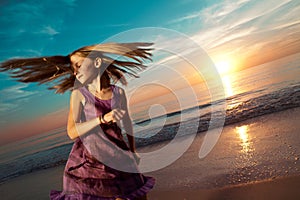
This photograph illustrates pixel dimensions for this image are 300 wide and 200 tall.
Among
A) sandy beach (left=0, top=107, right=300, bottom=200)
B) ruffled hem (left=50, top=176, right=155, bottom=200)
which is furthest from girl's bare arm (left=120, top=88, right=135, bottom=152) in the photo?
sandy beach (left=0, top=107, right=300, bottom=200)

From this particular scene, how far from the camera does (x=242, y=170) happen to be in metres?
4.71

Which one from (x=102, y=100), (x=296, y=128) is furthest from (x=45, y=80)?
(x=296, y=128)

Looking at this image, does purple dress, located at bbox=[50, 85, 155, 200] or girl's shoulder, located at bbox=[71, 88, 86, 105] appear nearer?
purple dress, located at bbox=[50, 85, 155, 200]

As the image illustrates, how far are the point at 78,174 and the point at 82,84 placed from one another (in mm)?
874

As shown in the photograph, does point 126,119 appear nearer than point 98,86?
No

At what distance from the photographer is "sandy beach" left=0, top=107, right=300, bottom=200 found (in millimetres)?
3867

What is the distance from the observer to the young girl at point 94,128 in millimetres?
2168

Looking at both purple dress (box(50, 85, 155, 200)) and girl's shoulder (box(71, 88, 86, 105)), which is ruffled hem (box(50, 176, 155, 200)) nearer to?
purple dress (box(50, 85, 155, 200))

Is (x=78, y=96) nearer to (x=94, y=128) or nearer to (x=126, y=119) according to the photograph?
(x=94, y=128)

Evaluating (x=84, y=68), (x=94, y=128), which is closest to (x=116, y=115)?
(x=94, y=128)

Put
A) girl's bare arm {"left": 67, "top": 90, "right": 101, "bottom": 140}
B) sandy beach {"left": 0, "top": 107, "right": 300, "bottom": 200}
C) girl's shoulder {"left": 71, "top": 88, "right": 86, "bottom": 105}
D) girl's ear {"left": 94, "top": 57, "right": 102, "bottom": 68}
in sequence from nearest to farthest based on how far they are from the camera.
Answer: girl's bare arm {"left": 67, "top": 90, "right": 101, "bottom": 140} < girl's shoulder {"left": 71, "top": 88, "right": 86, "bottom": 105} < girl's ear {"left": 94, "top": 57, "right": 102, "bottom": 68} < sandy beach {"left": 0, "top": 107, "right": 300, "bottom": 200}

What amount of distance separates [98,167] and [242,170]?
3.48m

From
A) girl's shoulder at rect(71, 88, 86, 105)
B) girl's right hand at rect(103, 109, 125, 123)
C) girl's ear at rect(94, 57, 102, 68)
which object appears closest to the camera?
girl's right hand at rect(103, 109, 125, 123)

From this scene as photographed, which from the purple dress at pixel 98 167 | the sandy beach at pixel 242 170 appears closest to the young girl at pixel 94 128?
the purple dress at pixel 98 167
